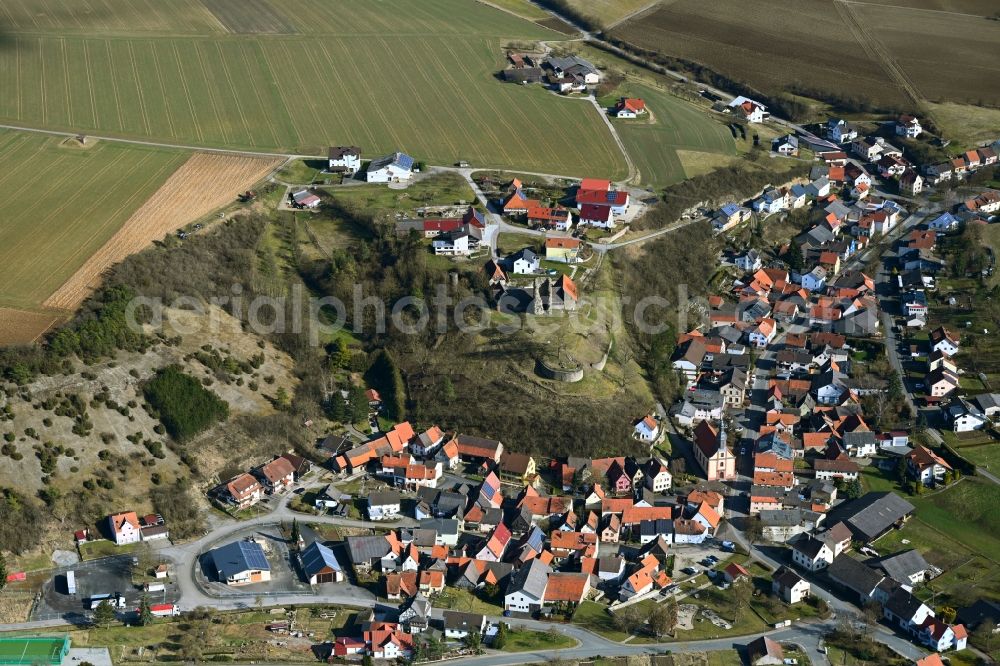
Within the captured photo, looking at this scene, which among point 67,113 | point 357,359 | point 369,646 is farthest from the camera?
point 67,113

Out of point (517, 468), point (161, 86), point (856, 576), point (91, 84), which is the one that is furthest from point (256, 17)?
point (856, 576)

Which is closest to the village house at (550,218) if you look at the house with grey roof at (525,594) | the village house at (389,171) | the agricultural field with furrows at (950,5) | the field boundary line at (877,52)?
the village house at (389,171)

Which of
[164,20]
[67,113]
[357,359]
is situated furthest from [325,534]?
[164,20]

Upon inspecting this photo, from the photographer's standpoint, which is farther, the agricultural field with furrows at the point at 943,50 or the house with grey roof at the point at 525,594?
the agricultural field with furrows at the point at 943,50

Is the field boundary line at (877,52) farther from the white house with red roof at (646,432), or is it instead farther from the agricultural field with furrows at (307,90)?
the white house with red roof at (646,432)

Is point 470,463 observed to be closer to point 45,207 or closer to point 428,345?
point 428,345

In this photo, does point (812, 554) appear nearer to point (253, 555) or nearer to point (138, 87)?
point (253, 555)

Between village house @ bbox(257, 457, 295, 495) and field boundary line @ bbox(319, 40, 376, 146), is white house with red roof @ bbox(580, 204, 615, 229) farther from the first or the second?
village house @ bbox(257, 457, 295, 495)
